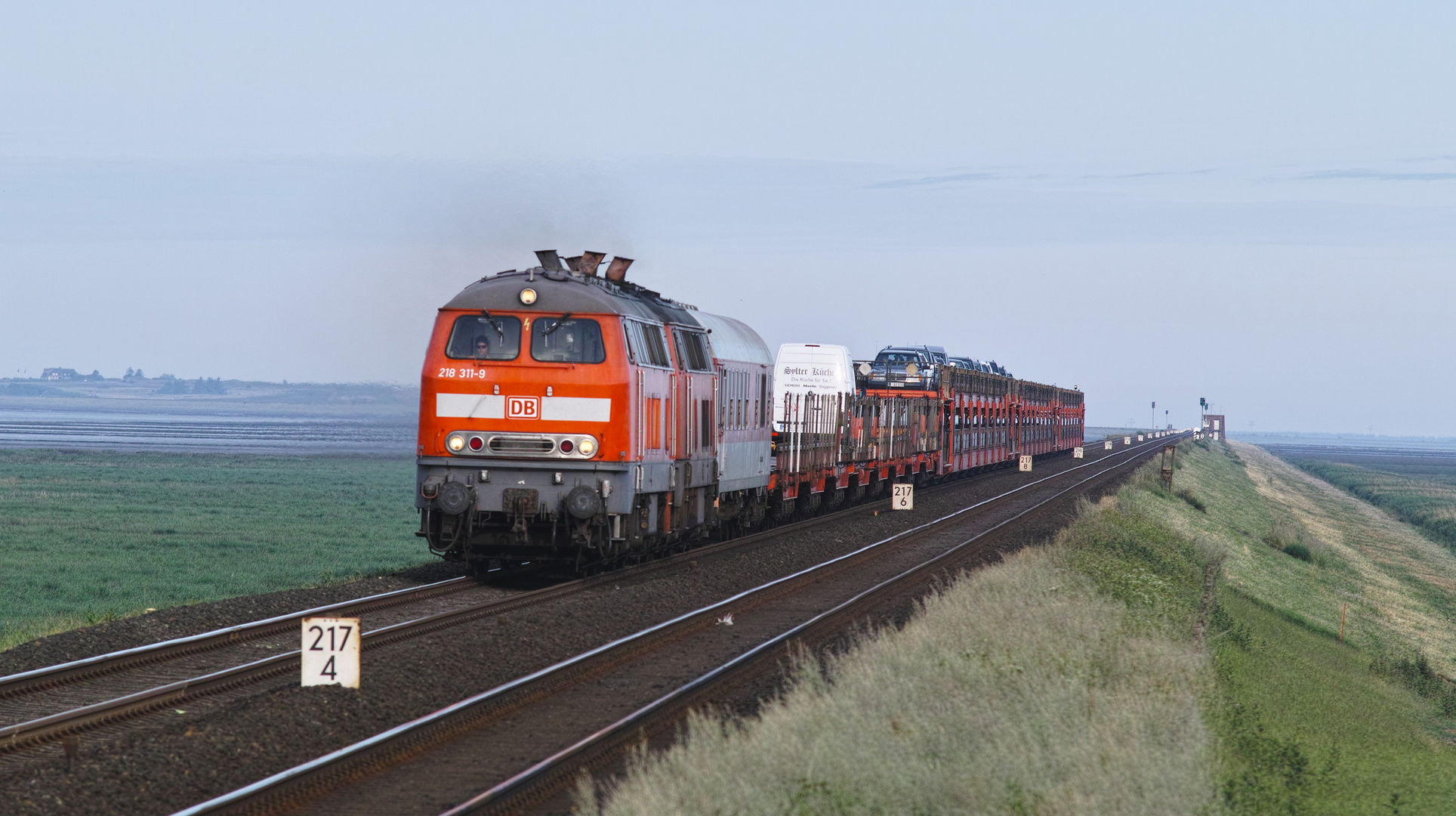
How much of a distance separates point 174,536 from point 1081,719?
89.2 ft

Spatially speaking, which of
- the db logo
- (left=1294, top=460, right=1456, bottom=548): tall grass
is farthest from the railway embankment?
(left=1294, top=460, right=1456, bottom=548): tall grass

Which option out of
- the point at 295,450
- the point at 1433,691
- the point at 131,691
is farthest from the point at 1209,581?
the point at 295,450

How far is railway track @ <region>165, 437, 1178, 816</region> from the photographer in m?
8.22

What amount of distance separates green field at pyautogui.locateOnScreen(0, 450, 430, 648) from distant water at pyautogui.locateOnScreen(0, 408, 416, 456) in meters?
31.4

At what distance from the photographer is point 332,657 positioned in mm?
10562

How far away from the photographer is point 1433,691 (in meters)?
21.0

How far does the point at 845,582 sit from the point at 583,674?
8032 mm

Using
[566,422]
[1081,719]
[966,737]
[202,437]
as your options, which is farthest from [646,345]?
[202,437]

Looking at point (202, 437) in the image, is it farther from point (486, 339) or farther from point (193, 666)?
point (193, 666)

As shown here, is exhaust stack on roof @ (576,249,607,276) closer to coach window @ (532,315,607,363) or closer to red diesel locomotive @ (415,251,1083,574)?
red diesel locomotive @ (415,251,1083,574)

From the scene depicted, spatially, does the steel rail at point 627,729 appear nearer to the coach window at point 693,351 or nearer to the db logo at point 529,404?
the db logo at point 529,404

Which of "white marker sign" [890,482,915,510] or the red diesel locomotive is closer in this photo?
the red diesel locomotive

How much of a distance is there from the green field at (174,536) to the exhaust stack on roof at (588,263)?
547cm

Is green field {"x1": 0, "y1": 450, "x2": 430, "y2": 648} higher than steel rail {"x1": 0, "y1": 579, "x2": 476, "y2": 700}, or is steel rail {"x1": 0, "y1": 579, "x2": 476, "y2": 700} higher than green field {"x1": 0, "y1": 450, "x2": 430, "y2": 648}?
steel rail {"x1": 0, "y1": 579, "x2": 476, "y2": 700}
